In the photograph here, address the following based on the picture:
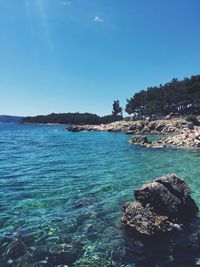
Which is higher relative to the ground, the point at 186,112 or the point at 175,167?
the point at 186,112

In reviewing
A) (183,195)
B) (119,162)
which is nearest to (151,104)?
(119,162)

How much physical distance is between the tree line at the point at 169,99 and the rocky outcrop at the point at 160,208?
123 meters

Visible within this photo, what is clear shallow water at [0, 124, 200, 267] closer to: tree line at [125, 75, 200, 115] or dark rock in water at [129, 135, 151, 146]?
dark rock in water at [129, 135, 151, 146]

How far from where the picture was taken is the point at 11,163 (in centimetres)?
3950

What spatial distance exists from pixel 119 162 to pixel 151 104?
125092mm

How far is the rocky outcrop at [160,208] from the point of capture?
50.5 feet

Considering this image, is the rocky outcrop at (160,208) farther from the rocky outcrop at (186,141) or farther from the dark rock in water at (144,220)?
the rocky outcrop at (186,141)

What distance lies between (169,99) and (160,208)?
466 ft

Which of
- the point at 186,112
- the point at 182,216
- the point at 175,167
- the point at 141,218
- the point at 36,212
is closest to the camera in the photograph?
the point at 141,218

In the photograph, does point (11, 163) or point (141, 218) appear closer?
point (141, 218)

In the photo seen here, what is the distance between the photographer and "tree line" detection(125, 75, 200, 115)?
138 m

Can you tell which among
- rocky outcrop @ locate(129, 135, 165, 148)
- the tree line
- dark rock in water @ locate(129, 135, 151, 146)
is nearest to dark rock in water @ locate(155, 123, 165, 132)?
the tree line

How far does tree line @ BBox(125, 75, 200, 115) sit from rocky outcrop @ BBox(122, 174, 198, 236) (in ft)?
404

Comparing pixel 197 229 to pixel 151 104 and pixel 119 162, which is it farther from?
pixel 151 104
